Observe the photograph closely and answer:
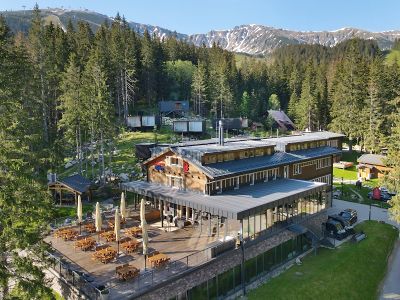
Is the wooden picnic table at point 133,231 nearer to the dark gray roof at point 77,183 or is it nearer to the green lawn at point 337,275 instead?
the green lawn at point 337,275

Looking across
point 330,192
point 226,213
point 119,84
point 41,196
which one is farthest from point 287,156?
point 119,84

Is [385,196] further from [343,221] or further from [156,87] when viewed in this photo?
[156,87]

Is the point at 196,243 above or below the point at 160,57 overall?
below

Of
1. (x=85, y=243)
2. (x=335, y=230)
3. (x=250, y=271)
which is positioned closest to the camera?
(x=85, y=243)

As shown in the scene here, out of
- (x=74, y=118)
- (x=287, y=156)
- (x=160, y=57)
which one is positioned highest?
(x=160, y=57)

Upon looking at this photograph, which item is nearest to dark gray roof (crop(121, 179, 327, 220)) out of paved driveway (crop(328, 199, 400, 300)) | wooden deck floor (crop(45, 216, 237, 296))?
wooden deck floor (crop(45, 216, 237, 296))

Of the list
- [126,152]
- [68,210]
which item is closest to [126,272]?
[68,210]

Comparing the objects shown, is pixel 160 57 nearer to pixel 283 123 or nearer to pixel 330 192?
pixel 283 123

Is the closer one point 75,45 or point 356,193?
point 356,193
